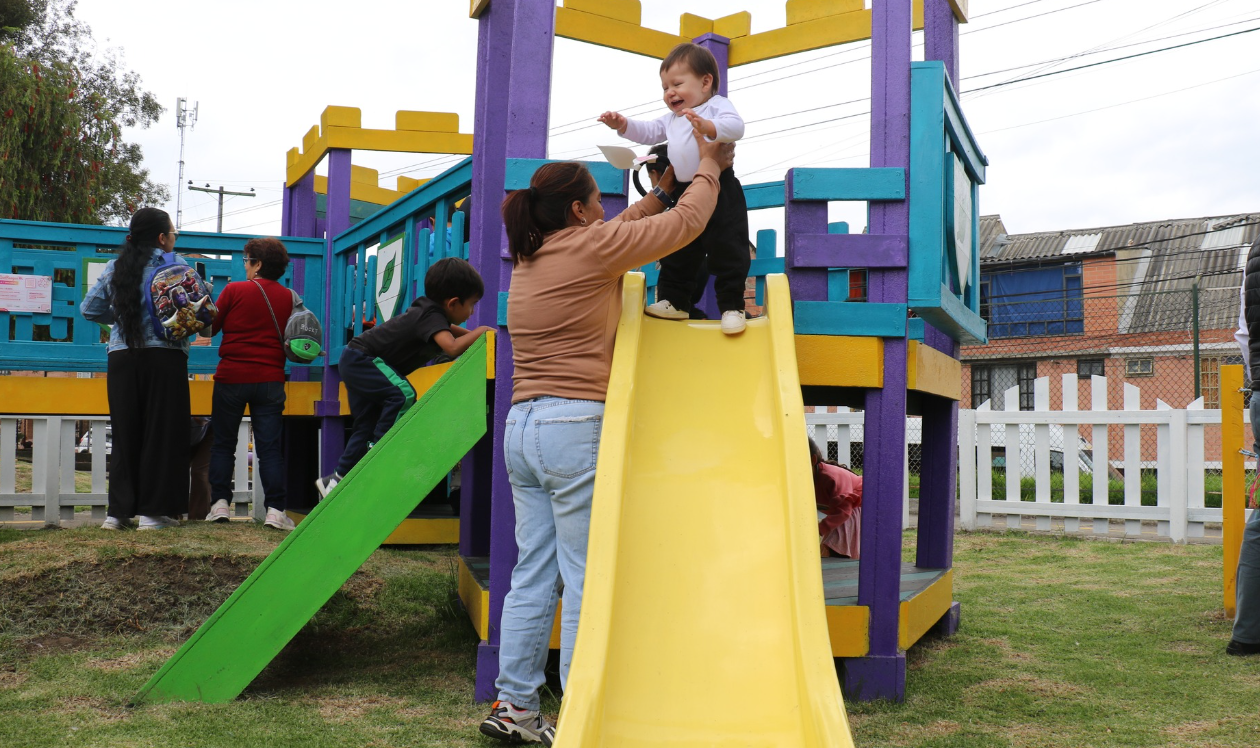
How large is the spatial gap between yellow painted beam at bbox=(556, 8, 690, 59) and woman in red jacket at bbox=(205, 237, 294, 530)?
253 centimetres

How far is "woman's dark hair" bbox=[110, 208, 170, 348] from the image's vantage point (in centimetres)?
548

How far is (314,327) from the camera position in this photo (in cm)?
624

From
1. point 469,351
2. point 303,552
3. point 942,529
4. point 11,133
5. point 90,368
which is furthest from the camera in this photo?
point 11,133

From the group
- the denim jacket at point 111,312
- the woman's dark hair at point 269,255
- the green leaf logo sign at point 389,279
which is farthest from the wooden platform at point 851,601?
the woman's dark hair at point 269,255

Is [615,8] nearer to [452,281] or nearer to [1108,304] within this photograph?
[452,281]

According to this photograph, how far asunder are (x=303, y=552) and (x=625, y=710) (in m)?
1.55

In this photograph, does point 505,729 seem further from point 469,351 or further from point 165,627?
point 165,627

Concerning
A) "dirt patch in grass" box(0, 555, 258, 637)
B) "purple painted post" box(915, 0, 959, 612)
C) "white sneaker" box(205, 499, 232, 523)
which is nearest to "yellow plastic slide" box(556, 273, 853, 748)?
"purple painted post" box(915, 0, 959, 612)

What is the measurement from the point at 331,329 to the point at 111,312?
59.6 inches

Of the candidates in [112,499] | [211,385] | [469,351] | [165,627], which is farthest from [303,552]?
[211,385]

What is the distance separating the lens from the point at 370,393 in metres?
5.16

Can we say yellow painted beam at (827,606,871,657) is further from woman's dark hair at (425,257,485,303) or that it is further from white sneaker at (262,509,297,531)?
white sneaker at (262,509,297,531)

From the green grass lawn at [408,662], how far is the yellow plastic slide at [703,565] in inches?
5.7

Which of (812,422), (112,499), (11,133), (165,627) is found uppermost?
(11,133)
